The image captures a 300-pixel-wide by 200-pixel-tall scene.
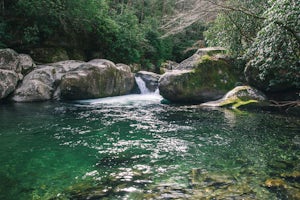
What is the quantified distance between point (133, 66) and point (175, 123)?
1630cm

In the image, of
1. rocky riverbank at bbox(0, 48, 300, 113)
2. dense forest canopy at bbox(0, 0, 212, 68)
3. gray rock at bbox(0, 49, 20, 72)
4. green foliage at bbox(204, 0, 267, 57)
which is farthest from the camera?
dense forest canopy at bbox(0, 0, 212, 68)

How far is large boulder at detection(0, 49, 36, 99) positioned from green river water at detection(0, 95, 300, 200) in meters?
A: 2.99

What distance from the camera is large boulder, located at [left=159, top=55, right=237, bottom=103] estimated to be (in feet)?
51.6

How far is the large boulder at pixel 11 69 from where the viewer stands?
1478cm

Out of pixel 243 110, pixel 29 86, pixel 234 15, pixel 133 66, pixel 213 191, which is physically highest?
pixel 234 15

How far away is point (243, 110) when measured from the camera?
1352 centimetres

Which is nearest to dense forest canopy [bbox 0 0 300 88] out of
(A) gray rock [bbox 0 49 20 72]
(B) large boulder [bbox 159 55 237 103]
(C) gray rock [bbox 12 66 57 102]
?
(B) large boulder [bbox 159 55 237 103]

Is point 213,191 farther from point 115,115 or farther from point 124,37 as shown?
point 124,37

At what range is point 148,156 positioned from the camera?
7.13 meters

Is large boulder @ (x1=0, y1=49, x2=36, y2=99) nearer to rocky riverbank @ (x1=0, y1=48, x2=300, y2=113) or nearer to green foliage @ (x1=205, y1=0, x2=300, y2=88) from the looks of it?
rocky riverbank @ (x1=0, y1=48, x2=300, y2=113)

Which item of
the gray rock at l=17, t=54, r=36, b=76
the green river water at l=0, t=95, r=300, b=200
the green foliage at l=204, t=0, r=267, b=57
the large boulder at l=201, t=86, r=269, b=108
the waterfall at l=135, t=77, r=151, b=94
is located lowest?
the green river water at l=0, t=95, r=300, b=200

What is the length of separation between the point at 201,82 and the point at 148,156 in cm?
942

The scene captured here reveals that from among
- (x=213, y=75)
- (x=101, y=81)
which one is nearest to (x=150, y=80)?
(x=101, y=81)

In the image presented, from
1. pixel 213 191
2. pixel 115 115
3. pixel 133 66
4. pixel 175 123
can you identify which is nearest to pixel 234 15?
pixel 175 123
